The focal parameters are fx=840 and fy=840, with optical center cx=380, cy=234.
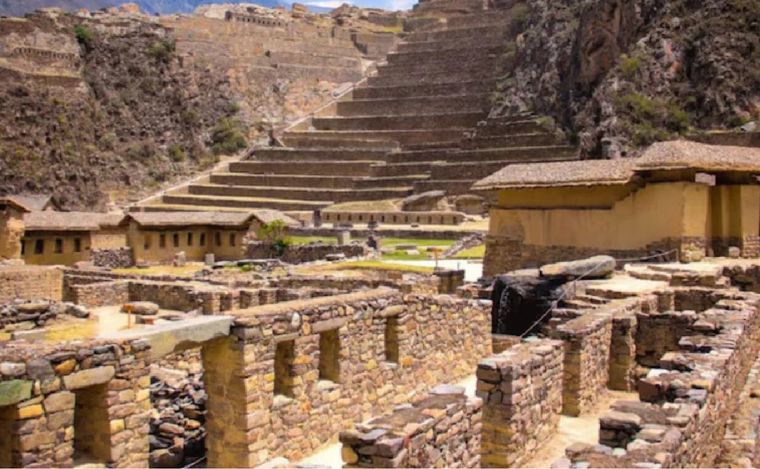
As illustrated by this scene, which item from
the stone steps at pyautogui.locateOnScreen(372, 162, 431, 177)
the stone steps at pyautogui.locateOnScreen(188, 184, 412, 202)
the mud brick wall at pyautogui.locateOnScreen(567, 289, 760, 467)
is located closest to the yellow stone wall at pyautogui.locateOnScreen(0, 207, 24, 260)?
the mud brick wall at pyautogui.locateOnScreen(567, 289, 760, 467)

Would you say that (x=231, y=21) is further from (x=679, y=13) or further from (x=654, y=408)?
(x=654, y=408)

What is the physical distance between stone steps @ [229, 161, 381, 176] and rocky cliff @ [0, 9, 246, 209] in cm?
781

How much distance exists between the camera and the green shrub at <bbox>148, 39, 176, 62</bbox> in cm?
8662

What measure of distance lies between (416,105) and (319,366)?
74826mm

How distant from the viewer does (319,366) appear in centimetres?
1014

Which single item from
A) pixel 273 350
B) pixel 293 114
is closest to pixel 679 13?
pixel 293 114

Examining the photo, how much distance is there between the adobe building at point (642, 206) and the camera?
69.6 ft

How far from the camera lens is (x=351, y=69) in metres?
101

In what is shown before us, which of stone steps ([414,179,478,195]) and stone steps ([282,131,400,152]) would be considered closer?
stone steps ([414,179,478,195])

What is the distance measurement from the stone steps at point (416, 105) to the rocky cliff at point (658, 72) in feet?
44.7

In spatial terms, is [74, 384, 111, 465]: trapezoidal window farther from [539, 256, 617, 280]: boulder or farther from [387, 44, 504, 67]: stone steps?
[387, 44, 504, 67]: stone steps

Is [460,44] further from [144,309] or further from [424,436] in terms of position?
[424,436]

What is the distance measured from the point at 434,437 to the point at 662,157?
16466mm

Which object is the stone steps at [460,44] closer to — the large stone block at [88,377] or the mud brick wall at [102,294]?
the mud brick wall at [102,294]
